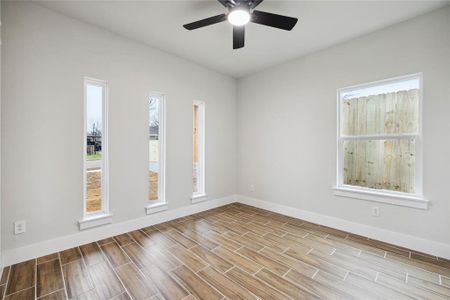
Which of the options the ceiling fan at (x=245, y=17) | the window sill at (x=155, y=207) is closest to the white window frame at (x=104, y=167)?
the window sill at (x=155, y=207)

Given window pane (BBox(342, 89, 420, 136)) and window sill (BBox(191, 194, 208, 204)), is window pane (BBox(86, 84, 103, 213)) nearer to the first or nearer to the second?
window sill (BBox(191, 194, 208, 204))

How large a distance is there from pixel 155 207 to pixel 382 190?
10.9ft

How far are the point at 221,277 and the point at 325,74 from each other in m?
3.18

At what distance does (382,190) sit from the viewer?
2.82 meters

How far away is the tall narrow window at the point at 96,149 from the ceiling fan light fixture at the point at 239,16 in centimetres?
189

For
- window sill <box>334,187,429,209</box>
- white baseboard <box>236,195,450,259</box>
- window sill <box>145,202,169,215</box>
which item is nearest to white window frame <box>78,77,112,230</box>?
window sill <box>145,202,169,215</box>

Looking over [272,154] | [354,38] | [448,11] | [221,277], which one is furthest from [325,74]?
[221,277]

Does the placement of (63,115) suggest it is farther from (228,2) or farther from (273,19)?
(273,19)

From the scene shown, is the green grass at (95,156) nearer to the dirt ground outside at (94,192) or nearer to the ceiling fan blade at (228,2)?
the dirt ground outside at (94,192)

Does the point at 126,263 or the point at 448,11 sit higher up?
the point at 448,11

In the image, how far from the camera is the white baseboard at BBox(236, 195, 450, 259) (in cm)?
233

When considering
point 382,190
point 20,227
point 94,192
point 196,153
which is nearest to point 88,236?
point 94,192

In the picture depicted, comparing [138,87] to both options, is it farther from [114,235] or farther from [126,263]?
[126,263]

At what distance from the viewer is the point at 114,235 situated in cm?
280
